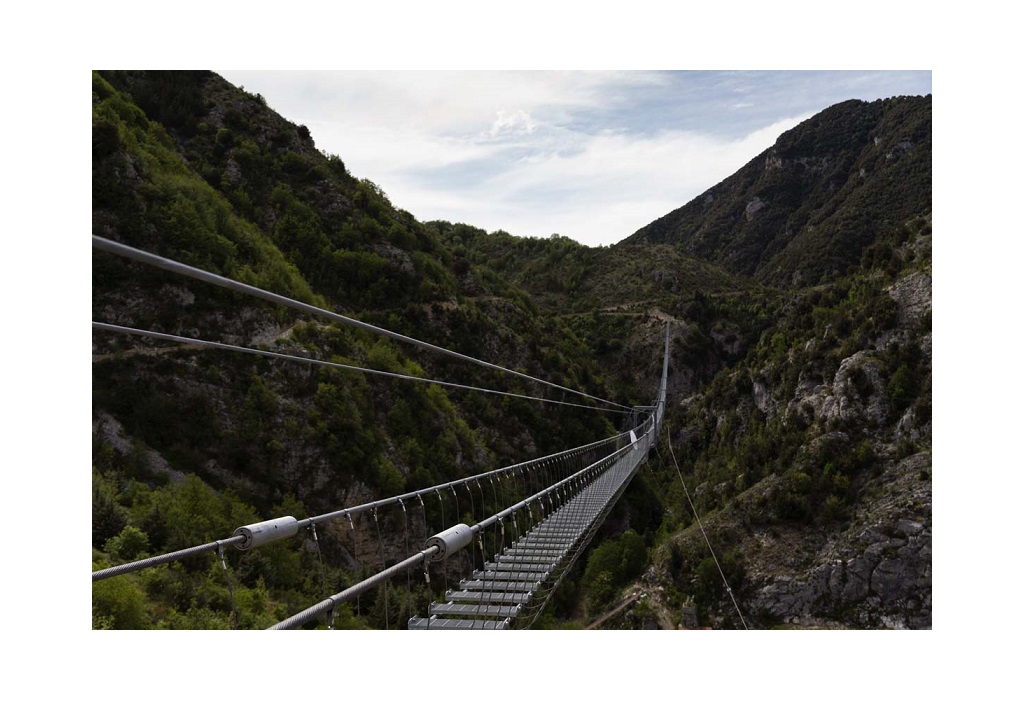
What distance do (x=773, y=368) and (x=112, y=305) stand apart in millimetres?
13382

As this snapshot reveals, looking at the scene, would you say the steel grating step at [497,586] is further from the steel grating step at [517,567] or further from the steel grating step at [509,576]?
the steel grating step at [517,567]

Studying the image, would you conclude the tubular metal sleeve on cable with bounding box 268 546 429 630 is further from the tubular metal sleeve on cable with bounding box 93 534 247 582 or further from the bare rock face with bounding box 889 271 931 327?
the bare rock face with bounding box 889 271 931 327

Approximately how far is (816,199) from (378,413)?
3294 cm

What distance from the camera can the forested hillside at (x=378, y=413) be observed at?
304 inches

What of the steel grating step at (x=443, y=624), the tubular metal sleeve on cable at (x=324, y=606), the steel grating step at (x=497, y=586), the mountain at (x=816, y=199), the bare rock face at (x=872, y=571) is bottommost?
the bare rock face at (x=872, y=571)

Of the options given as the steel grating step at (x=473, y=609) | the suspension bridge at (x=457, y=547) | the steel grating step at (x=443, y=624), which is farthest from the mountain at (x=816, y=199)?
the steel grating step at (x=443, y=624)

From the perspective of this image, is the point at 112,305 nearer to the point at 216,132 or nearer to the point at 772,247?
the point at 216,132

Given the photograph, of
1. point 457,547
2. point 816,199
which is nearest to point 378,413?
point 457,547

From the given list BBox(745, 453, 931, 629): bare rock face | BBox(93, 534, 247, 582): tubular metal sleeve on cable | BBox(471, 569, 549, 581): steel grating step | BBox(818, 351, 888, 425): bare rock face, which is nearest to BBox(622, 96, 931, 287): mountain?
BBox(818, 351, 888, 425): bare rock face

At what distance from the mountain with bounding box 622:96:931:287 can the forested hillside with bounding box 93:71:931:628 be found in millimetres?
12443

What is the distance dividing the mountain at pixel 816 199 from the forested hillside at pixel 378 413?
12.4m

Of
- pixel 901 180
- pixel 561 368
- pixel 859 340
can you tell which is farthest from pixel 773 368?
pixel 901 180

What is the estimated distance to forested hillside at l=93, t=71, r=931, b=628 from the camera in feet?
25.3

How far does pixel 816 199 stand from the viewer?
37.0 metres
